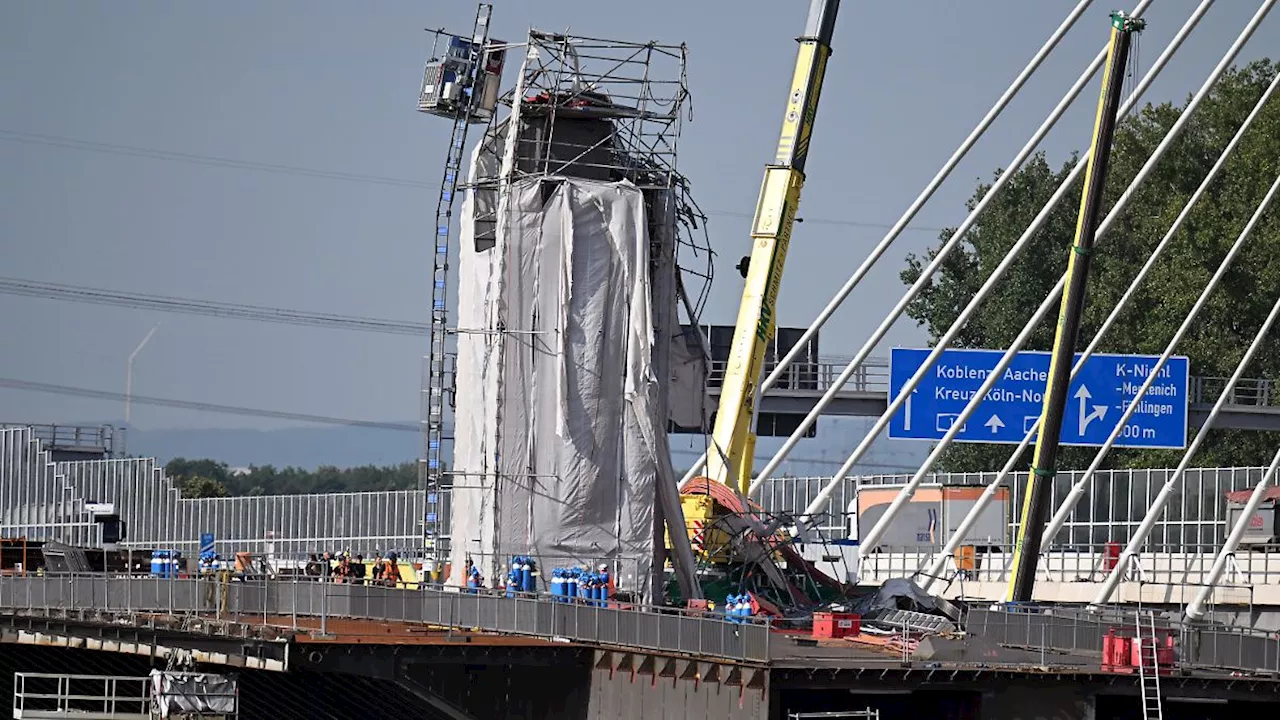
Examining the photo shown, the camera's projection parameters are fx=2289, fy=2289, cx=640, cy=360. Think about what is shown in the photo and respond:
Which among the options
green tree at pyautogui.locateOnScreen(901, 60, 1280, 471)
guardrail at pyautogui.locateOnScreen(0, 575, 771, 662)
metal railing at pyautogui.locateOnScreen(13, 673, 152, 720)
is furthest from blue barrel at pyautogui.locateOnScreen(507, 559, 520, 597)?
green tree at pyautogui.locateOnScreen(901, 60, 1280, 471)

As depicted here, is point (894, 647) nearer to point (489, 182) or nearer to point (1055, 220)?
point (489, 182)

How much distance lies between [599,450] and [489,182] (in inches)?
282

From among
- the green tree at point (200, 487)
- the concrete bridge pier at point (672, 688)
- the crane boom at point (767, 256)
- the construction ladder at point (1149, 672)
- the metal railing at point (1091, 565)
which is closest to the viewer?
the concrete bridge pier at point (672, 688)

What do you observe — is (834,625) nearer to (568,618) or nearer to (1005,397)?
(568,618)

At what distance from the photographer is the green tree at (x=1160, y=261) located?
106438 millimetres

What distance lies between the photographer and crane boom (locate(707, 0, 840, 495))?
A: 2235 inches

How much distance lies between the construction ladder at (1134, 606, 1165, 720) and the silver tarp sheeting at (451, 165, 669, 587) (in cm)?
1389

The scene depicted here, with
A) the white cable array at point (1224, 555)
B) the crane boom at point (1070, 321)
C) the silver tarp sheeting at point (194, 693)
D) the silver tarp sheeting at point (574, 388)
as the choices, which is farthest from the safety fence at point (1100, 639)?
the silver tarp sheeting at point (194, 693)

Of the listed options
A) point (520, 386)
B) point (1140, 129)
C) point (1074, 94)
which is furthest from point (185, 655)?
point (1140, 129)

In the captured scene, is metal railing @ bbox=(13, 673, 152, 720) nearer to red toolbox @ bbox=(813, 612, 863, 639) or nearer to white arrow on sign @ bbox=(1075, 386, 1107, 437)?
red toolbox @ bbox=(813, 612, 863, 639)

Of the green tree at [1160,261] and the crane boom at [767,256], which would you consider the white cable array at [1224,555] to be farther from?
the green tree at [1160,261]

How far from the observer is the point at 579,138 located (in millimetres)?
53812

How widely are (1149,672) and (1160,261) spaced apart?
234 feet

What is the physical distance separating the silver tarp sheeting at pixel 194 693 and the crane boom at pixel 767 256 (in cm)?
1579
